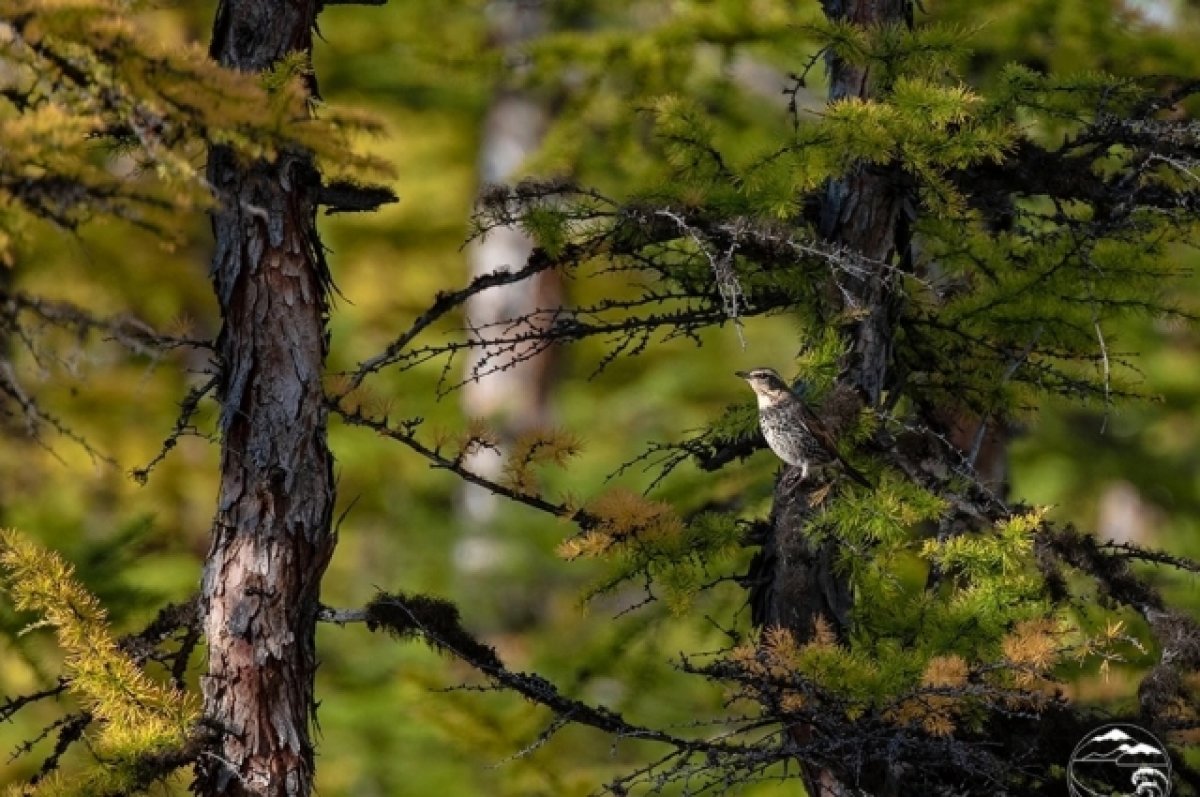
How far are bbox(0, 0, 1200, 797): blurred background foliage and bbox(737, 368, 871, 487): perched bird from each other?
1.05 m

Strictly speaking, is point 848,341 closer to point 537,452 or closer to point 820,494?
point 820,494

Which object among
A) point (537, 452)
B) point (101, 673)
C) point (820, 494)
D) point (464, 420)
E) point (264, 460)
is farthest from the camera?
point (464, 420)

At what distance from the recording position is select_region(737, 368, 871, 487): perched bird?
5871 millimetres

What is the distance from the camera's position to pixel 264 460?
556cm

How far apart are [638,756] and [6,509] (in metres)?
7.16

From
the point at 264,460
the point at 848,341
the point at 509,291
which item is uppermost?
the point at 509,291

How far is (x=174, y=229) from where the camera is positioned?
389cm

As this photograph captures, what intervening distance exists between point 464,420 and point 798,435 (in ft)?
33.3

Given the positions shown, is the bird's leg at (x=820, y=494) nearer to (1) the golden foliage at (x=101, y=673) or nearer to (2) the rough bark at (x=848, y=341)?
(2) the rough bark at (x=848, y=341)

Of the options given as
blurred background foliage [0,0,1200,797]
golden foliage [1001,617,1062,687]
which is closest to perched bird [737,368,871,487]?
golden foliage [1001,617,1062,687]

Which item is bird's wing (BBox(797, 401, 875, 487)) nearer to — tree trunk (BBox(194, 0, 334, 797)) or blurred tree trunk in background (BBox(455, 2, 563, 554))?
tree trunk (BBox(194, 0, 334, 797))

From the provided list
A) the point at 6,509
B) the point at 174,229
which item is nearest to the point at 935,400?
the point at 174,229

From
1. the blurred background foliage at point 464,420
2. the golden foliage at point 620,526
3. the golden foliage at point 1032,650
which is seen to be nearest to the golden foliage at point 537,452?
the golden foliage at point 620,526

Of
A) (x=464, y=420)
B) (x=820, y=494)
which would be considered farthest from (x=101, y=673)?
(x=464, y=420)
